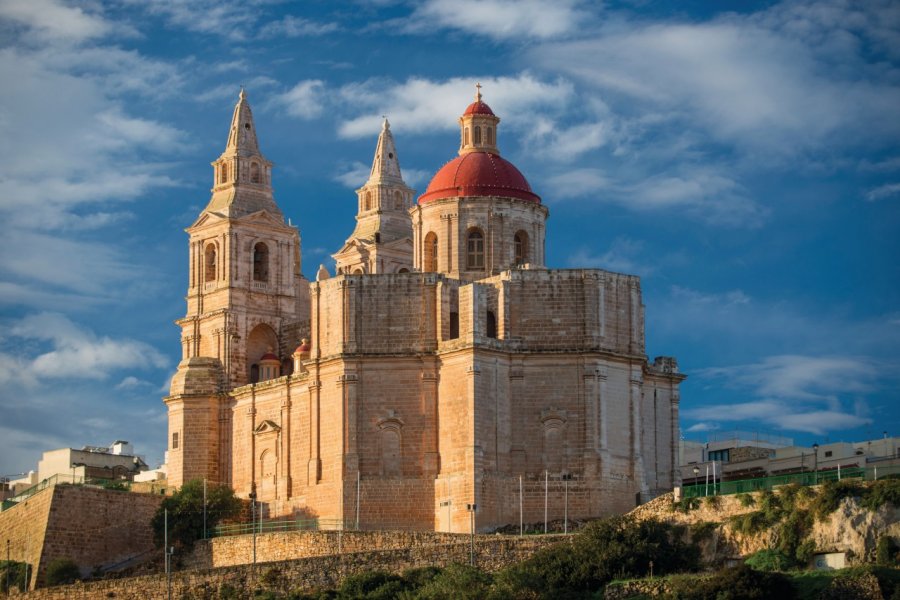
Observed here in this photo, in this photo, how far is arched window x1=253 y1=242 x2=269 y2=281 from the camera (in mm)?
92125

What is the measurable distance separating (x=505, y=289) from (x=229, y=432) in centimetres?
1593

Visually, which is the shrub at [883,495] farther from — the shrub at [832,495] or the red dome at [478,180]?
the red dome at [478,180]

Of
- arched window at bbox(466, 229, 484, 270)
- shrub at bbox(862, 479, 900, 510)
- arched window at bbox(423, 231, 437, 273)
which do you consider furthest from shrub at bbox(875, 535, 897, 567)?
arched window at bbox(423, 231, 437, 273)

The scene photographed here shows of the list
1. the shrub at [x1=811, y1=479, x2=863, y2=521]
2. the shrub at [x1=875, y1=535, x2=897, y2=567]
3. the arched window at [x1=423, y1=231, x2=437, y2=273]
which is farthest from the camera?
the arched window at [x1=423, y1=231, x2=437, y2=273]

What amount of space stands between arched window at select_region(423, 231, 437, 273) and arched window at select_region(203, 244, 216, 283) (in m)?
13.0

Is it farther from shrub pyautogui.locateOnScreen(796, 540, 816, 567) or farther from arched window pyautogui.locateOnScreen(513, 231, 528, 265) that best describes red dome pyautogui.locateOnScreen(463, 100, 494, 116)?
shrub pyautogui.locateOnScreen(796, 540, 816, 567)

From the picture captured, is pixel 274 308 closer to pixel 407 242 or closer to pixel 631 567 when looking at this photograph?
pixel 407 242

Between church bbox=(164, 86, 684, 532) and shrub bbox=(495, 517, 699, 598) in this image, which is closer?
shrub bbox=(495, 517, 699, 598)

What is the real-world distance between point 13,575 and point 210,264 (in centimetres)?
1741

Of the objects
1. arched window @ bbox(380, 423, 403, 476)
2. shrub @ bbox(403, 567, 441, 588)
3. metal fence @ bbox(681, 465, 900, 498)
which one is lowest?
shrub @ bbox(403, 567, 441, 588)

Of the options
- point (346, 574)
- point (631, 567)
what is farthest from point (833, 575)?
point (346, 574)

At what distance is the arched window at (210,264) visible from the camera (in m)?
92.2

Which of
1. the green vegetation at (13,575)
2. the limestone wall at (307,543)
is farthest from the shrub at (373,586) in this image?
the green vegetation at (13,575)

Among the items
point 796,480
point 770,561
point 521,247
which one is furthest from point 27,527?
point 770,561
